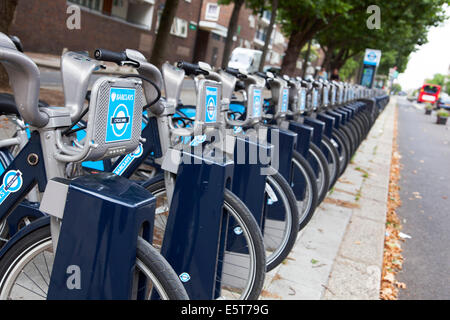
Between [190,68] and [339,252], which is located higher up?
[190,68]

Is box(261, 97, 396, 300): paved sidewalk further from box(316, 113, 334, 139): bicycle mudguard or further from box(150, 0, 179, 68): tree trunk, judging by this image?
box(150, 0, 179, 68): tree trunk

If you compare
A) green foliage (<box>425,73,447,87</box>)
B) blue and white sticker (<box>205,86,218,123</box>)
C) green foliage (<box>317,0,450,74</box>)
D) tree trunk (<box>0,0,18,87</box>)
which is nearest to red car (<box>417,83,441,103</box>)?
green foliage (<box>317,0,450,74</box>)

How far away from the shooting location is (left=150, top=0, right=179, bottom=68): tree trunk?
31.3 feet

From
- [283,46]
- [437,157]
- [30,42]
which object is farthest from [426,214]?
[283,46]

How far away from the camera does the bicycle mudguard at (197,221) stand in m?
2.38

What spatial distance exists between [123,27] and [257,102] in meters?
21.2

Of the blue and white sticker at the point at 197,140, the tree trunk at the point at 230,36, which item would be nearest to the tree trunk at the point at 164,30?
the tree trunk at the point at 230,36

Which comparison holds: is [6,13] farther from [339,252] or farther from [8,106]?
[339,252]

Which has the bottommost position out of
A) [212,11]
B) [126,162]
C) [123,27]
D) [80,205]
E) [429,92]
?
[126,162]

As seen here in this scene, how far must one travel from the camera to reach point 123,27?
Answer: 23.5 metres

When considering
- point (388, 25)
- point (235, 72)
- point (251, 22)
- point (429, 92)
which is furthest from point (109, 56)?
point (429, 92)

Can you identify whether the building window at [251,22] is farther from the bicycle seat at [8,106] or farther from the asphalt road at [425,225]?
the bicycle seat at [8,106]

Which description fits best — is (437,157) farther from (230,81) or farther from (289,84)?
(230,81)

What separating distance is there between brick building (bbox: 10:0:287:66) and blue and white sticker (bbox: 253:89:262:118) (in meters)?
6.18
